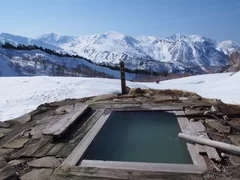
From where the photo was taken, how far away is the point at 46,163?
340 centimetres

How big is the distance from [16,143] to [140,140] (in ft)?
7.33

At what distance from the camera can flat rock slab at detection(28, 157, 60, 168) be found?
3.34 m

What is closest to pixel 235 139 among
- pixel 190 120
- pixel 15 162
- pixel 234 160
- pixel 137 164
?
pixel 234 160

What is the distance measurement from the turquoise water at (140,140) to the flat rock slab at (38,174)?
72cm

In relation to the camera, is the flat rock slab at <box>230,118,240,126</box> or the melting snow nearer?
the flat rock slab at <box>230,118,240,126</box>

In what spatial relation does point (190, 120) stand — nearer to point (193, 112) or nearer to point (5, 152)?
point (193, 112)

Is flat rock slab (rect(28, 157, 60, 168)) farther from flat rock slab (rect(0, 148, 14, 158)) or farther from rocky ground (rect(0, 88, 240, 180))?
flat rock slab (rect(0, 148, 14, 158))

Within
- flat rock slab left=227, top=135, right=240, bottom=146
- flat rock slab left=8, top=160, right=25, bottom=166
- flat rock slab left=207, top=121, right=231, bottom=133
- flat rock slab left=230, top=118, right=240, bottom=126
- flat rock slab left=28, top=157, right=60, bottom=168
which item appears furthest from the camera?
flat rock slab left=230, top=118, right=240, bottom=126

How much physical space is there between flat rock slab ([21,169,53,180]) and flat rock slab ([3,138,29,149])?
1062mm

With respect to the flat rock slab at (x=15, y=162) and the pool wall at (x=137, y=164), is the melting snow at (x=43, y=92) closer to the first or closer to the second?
the flat rock slab at (x=15, y=162)

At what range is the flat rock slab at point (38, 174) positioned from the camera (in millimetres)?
3039

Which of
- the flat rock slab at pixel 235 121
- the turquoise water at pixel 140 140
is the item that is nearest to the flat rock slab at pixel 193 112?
the turquoise water at pixel 140 140

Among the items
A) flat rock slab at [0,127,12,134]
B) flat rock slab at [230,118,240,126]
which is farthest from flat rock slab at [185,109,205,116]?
flat rock slab at [0,127,12,134]

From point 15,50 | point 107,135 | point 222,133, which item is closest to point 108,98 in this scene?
point 107,135
